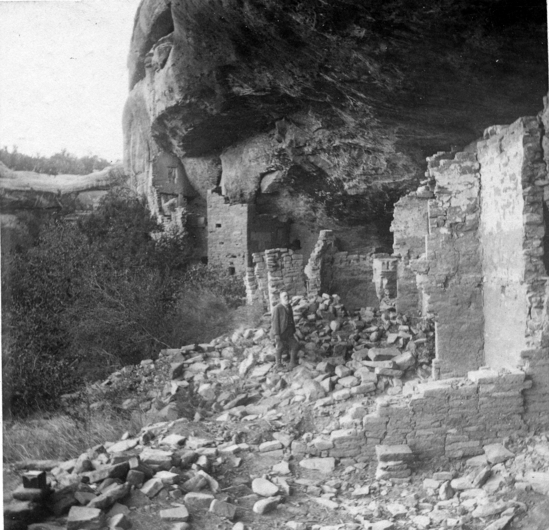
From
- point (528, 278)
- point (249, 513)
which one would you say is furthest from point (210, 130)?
point (249, 513)

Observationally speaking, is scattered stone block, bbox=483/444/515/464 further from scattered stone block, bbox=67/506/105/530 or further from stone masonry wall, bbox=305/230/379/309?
stone masonry wall, bbox=305/230/379/309

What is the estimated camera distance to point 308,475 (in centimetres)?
496

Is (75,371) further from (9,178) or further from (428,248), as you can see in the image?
(428,248)

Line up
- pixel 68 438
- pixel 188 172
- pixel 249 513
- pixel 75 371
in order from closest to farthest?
1. pixel 249 513
2. pixel 68 438
3. pixel 75 371
4. pixel 188 172

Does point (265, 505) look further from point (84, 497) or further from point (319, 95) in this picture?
point (319, 95)

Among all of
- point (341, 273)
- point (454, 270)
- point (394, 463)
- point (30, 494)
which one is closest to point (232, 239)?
point (341, 273)

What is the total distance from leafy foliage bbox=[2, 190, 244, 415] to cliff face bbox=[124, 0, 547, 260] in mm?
1465

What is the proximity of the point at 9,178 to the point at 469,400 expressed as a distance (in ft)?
15.9

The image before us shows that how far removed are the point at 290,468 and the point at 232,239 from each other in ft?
17.1

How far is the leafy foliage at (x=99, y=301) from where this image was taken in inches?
248

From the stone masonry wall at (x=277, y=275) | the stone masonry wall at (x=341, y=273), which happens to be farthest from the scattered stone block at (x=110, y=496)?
the stone masonry wall at (x=341, y=273)

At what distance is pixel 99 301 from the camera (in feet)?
23.7

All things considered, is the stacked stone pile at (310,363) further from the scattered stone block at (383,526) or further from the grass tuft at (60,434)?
the scattered stone block at (383,526)

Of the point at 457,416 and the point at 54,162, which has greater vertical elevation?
the point at 54,162
